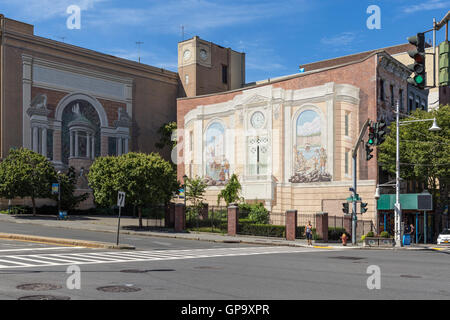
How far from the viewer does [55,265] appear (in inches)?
709

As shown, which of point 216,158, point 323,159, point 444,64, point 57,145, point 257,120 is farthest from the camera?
point 57,145

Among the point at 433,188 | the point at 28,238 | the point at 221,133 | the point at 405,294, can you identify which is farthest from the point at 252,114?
the point at 405,294

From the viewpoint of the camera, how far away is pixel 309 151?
5159 cm

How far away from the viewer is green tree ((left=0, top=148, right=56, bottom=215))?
5369cm

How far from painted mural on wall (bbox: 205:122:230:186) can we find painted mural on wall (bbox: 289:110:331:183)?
900 cm

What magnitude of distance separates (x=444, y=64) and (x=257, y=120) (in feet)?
148

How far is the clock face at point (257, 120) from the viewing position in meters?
55.4

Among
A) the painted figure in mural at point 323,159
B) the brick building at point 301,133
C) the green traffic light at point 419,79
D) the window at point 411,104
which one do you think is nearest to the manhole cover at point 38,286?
the green traffic light at point 419,79

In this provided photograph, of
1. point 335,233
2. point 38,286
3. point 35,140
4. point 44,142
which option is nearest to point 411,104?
point 335,233

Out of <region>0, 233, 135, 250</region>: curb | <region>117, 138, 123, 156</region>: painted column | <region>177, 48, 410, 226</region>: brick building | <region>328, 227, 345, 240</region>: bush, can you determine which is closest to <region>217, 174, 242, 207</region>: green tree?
<region>177, 48, 410, 226</region>: brick building

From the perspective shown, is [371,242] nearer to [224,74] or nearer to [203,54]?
[203,54]

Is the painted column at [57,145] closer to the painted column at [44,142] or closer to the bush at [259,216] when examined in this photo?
the painted column at [44,142]

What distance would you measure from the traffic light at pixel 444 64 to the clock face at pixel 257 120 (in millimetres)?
44424

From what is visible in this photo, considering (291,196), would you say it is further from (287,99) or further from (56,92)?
(56,92)
